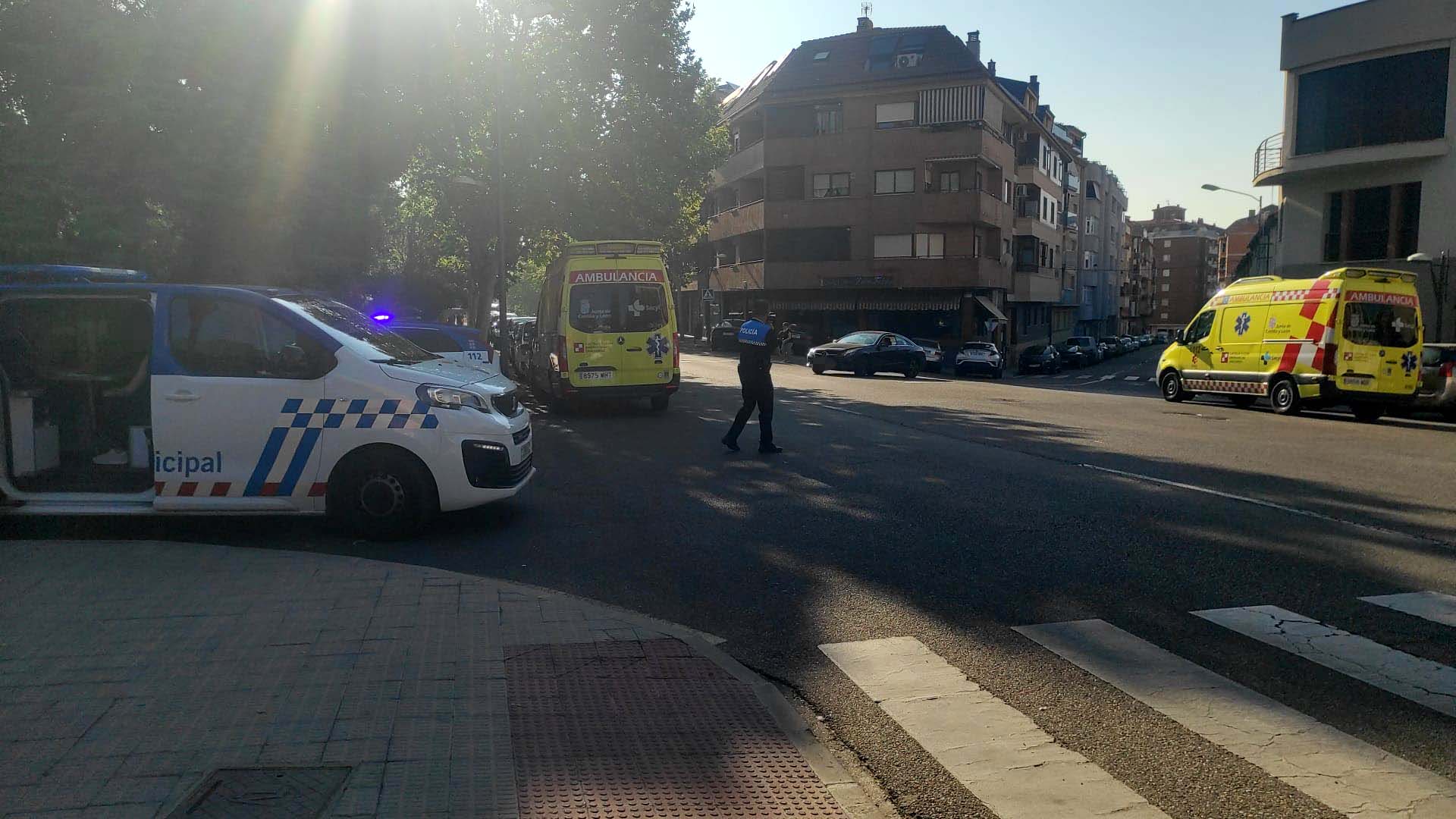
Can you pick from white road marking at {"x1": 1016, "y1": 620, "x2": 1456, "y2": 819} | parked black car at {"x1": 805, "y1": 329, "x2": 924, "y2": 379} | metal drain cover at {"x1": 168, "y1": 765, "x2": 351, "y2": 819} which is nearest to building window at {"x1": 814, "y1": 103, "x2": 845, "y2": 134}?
parked black car at {"x1": 805, "y1": 329, "x2": 924, "y2": 379}

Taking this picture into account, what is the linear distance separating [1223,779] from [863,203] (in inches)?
1852

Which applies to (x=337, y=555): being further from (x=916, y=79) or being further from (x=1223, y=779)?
(x=916, y=79)

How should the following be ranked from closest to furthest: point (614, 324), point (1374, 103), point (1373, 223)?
point (614, 324)
point (1374, 103)
point (1373, 223)

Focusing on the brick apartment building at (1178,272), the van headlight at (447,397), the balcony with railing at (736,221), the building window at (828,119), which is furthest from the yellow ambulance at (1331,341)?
the brick apartment building at (1178,272)

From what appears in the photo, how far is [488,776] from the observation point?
3.50 metres

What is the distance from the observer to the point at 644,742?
12.6 feet

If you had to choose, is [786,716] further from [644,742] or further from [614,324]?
[614,324]

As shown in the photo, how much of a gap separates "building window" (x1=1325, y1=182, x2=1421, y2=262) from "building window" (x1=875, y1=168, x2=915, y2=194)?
20.3 metres

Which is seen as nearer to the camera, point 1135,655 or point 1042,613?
point 1135,655

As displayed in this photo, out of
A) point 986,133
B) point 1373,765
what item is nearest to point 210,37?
point 1373,765

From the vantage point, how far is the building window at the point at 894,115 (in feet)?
159

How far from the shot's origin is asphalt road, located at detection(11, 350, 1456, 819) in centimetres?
404

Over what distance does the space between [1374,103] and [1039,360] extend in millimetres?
19208

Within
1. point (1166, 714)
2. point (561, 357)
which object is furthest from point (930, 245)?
point (1166, 714)
